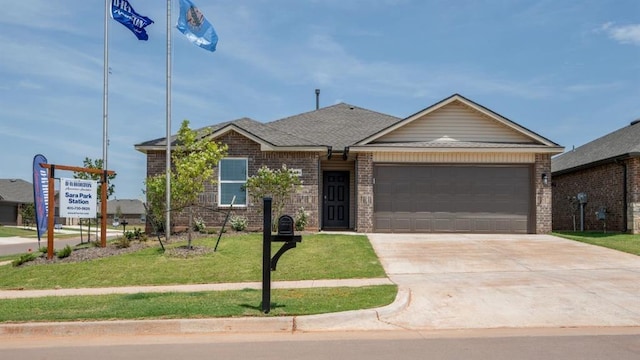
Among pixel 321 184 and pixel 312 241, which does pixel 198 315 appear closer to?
pixel 312 241

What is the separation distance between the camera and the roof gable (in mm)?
20062

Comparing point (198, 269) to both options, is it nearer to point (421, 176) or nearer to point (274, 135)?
point (274, 135)

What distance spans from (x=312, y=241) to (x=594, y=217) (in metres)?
12.9

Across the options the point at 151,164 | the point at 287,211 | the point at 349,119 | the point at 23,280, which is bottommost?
the point at 23,280

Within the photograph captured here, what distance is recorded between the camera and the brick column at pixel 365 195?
19.5 m

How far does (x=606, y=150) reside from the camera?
75.2ft

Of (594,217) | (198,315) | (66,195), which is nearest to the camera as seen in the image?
(198,315)

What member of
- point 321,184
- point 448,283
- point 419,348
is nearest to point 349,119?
point 321,184

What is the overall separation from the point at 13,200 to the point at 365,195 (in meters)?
47.0

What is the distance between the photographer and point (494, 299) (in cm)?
955

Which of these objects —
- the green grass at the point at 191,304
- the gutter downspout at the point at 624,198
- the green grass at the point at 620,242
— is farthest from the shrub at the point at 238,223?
the gutter downspout at the point at 624,198

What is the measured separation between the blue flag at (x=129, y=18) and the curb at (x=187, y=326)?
37.4 ft

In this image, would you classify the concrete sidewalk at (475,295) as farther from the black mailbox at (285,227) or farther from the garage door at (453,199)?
the garage door at (453,199)

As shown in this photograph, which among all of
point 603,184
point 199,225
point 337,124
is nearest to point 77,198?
point 199,225
